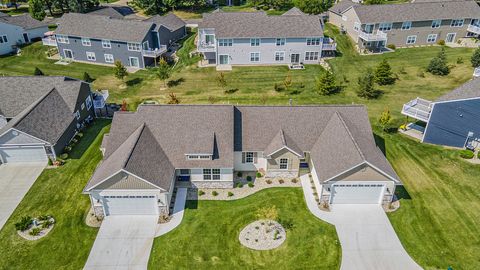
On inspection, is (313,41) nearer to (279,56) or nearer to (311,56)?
(311,56)

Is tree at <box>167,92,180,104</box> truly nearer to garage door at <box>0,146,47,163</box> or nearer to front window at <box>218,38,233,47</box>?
front window at <box>218,38,233,47</box>

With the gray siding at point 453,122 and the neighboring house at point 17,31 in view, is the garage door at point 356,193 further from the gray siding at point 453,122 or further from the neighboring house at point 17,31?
the neighboring house at point 17,31

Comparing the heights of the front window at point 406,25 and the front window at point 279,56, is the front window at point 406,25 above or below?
above

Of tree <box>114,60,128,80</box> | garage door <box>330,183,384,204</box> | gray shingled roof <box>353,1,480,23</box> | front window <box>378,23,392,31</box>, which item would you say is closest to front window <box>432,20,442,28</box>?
gray shingled roof <box>353,1,480,23</box>

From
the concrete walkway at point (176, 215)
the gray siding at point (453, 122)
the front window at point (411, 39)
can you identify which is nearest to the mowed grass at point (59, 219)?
the concrete walkway at point (176, 215)

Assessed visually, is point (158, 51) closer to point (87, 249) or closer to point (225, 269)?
point (87, 249)
